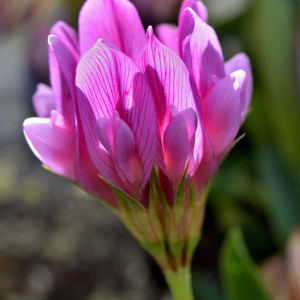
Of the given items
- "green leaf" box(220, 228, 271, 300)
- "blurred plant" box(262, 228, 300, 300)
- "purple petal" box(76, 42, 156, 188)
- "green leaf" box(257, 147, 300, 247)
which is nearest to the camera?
"purple petal" box(76, 42, 156, 188)

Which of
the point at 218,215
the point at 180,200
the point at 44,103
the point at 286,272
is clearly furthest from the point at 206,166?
the point at 218,215

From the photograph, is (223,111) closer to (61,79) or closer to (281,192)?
(61,79)

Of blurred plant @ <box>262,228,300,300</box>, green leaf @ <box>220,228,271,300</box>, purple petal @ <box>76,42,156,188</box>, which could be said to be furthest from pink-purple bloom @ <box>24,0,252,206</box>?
blurred plant @ <box>262,228,300,300</box>

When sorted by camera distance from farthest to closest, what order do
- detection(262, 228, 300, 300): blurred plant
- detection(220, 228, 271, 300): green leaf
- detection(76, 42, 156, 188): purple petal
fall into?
detection(262, 228, 300, 300): blurred plant
detection(220, 228, 271, 300): green leaf
detection(76, 42, 156, 188): purple petal

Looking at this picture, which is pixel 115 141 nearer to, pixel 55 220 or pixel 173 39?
pixel 173 39

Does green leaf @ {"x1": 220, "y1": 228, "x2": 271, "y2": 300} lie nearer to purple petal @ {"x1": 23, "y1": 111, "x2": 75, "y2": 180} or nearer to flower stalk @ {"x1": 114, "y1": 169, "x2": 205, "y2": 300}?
flower stalk @ {"x1": 114, "y1": 169, "x2": 205, "y2": 300}

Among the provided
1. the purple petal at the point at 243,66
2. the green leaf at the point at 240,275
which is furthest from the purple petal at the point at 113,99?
the green leaf at the point at 240,275

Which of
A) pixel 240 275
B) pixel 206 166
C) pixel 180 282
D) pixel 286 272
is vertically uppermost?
pixel 206 166

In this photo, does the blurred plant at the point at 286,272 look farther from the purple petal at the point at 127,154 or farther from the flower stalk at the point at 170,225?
the purple petal at the point at 127,154
